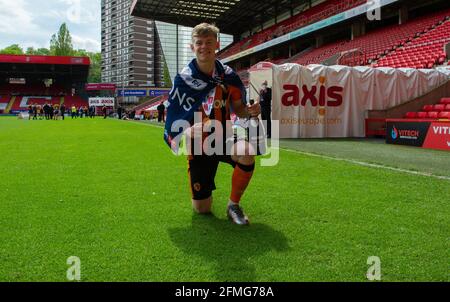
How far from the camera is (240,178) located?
360cm


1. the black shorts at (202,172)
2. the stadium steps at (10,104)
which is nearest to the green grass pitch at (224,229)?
the black shorts at (202,172)

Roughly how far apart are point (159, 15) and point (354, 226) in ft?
169

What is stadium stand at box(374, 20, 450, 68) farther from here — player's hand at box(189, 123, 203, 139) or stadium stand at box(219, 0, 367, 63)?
player's hand at box(189, 123, 203, 139)

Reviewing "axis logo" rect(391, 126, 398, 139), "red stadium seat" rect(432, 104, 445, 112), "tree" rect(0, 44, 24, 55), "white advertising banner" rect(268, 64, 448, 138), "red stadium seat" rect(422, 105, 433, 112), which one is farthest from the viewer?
"tree" rect(0, 44, 24, 55)

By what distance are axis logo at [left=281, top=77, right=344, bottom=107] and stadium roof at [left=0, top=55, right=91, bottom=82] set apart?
50.3 metres

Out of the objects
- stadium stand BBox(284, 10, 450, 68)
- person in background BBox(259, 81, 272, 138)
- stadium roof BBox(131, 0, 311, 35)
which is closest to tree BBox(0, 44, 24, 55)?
stadium roof BBox(131, 0, 311, 35)

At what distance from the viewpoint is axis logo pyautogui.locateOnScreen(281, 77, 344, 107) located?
1385 cm

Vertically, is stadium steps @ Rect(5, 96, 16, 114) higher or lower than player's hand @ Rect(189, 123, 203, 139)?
higher

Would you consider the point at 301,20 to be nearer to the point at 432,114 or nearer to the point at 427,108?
the point at 427,108

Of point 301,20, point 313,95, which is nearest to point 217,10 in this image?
point 301,20

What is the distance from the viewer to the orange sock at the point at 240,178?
3.59 metres

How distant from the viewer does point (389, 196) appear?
14.7 feet

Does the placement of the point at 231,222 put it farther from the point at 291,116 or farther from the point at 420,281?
the point at 291,116

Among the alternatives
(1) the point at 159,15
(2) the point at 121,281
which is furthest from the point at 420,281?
(1) the point at 159,15
